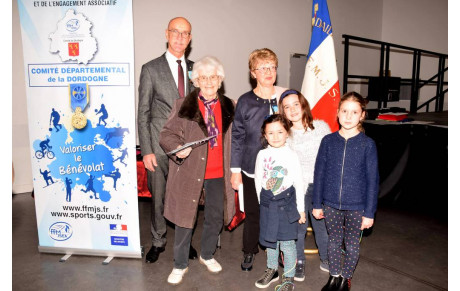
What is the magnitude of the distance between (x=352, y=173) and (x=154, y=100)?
155 centimetres

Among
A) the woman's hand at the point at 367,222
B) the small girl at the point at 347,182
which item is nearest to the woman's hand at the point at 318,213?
the small girl at the point at 347,182

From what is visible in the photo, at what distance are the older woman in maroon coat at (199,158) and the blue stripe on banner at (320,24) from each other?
1176 mm

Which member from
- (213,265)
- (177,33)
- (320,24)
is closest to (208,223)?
(213,265)

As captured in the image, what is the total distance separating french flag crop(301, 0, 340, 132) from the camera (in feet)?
10.00

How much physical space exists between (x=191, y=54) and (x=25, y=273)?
150 inches

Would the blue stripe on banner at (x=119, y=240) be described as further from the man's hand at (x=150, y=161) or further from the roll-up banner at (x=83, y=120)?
the man's hand at (x=150, y=161)

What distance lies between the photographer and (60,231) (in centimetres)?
285

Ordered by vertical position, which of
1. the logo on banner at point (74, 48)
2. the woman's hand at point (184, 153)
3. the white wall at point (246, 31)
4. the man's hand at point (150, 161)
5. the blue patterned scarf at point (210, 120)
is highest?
the white wall at point (246, 31)

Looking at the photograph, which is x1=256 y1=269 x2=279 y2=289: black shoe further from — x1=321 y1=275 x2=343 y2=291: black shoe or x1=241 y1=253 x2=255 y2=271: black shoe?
x1=321 y1=275 x2=343 y2=291: black shoe

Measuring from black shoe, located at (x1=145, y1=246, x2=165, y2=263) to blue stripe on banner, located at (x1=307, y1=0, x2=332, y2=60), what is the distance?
2200mm

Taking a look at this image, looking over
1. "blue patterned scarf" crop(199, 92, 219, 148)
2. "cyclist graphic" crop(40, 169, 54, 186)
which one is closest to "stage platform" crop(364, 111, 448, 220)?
"blue patterned scarf" crop(199, 92, 219, 148)

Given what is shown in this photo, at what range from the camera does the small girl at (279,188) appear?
226cm

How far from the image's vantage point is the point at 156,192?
2.79m
